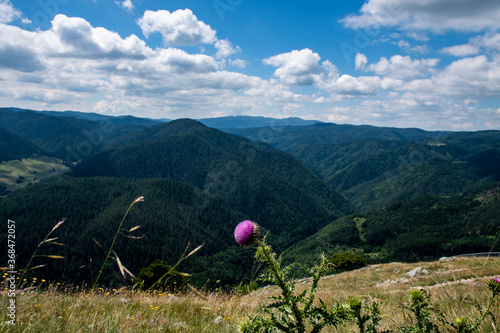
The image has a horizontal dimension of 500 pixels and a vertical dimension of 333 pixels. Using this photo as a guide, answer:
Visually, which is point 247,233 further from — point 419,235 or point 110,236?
point 419,235

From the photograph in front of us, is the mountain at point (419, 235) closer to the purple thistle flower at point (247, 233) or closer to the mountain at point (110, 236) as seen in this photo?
the mountain at point (110, 236)

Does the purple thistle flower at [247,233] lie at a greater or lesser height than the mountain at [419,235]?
greater

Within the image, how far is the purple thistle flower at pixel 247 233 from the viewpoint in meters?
3.22

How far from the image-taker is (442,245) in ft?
455

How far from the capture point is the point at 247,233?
3.26 meters

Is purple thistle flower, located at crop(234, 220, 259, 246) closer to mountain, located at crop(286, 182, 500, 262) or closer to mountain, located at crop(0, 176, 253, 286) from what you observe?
mountain, located at crop(286, 182, 500, 262)

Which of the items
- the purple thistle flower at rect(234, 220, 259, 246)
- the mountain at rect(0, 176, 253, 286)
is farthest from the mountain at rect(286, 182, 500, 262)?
the purple thistle flower at rect(234, 220, 259, 246)

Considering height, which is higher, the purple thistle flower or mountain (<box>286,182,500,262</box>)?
the purple thistle flower

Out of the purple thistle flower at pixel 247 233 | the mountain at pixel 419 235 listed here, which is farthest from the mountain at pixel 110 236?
the purple thistle flower at pixel 247 233

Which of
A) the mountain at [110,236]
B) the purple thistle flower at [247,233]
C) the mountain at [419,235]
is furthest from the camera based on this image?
the mountain at [110,236]

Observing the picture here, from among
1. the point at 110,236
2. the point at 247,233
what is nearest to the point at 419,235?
the point at 110,236

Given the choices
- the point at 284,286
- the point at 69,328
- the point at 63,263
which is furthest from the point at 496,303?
the point at 63,263

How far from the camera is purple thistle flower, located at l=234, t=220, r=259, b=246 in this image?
127 inches

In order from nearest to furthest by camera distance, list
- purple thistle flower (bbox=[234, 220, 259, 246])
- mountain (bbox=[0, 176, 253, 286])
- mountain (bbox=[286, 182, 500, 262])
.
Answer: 1. purple thistle flower (bbox=[234, 220, 259, 246])
2. mountain (bbox=[286, 182, 500, 262])
3. mountain (bbox=[0, 176, 253, 286])
